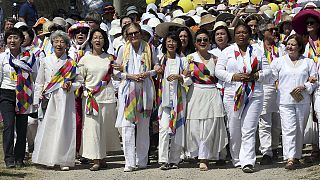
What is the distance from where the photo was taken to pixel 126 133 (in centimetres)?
991

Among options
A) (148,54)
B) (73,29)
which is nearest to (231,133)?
(148,54)

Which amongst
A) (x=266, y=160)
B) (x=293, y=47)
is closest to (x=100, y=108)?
(x=266, y=160)

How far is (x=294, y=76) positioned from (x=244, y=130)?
987 mm

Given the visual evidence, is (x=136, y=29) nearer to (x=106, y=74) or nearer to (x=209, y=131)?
(x=106, y=74)

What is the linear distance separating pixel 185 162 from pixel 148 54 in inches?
68.9

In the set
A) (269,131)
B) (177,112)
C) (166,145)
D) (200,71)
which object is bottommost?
(166,145)

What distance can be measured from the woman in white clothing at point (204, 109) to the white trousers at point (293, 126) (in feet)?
2.76

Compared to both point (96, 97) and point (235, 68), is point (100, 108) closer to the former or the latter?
point (96, 97)

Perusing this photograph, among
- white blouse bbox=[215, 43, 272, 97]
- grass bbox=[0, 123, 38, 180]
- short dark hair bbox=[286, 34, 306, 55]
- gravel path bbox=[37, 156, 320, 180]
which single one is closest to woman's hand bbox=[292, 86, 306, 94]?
white blouse bbox=[215, 43, 272, 97]

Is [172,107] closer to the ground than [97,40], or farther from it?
closer to the ground

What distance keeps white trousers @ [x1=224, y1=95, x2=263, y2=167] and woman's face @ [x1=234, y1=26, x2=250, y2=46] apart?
76 cm

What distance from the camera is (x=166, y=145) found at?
9.91 meters

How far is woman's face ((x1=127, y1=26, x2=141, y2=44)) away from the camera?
9.94m

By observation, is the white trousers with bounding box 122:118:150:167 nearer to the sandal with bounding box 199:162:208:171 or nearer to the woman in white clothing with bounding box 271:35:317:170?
the sandal with bounding box 199:162:208:171
